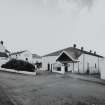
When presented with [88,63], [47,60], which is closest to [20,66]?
[47,60]

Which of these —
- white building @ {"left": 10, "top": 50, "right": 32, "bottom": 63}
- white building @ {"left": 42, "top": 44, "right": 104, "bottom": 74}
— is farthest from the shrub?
white building @ {"left": 10, "top": 50, "right": 32, "bottom": 63}

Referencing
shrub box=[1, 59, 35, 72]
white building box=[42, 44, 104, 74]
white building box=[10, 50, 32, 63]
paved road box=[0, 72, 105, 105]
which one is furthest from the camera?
white building box=[10, 50, 32, 63]

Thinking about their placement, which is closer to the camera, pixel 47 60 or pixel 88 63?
pixel 88 63

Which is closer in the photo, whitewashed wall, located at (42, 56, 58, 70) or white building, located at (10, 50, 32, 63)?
whitewashed wall, located at (42, 56, 58, 70)

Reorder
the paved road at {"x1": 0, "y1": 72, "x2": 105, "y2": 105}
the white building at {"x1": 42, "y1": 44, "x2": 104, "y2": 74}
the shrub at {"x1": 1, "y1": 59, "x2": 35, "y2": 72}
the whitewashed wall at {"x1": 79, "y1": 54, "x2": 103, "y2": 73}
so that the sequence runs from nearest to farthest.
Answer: the paved road at {"x1": 0, "y1": 72, "x2": 105, "y2": 105}
the shrub at {"x1": 1, "y1": 59, "x2": 35, "y2": 72}
the white building at {"x1": 42, "y1": 44, "x2": 104, "y2": 74}
the whitewashed wall at {"x1": 79, "y1": 54, "x2": 103, "y2": 73}

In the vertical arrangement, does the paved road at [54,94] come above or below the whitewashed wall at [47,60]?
below

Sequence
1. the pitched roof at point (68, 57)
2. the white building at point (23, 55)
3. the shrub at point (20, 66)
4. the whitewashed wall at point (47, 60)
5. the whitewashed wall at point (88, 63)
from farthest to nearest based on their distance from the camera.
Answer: the white building at point (23, 55), the whitewashed wall at point (47, 60), the pitched roof at point (68, 57), the whitewashed wall at point (88, 63), the shrub at point (20, 66)

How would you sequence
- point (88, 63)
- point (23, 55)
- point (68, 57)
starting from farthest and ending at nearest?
point (23, 55), point (68, 57), point (88, 63)

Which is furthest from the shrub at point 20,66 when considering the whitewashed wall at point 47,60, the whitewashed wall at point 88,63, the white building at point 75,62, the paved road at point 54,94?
the paved road at point 54,94

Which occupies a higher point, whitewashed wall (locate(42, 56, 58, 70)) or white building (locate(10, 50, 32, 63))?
white building (locate(10, 50, 32, 63))

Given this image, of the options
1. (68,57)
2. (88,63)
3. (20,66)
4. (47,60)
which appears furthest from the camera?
(47,60)

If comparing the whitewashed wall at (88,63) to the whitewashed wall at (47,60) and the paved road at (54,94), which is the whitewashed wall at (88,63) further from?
the paved road at (54,94)

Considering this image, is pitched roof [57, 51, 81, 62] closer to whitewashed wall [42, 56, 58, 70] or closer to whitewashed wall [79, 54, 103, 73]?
whitewashed wall [79, 54, 103, 73]

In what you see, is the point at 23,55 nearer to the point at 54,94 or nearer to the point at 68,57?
the point at 68,57
